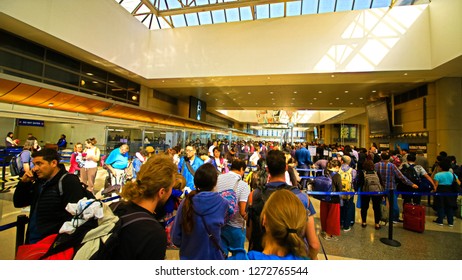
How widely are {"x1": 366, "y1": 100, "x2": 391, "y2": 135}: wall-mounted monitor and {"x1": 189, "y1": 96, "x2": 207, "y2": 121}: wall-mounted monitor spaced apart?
596 inches

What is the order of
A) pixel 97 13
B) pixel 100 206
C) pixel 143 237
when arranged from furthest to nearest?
pixel 97 13 → pixel 100 206 → pixel 143 237

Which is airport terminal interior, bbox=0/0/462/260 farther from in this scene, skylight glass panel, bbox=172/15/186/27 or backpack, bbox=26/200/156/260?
backpack, bbox=26/200/156/260

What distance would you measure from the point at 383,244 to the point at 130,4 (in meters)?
15.7

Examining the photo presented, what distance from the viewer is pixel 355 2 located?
1135 cm

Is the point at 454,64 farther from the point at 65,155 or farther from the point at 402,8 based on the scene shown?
the point at 65,155

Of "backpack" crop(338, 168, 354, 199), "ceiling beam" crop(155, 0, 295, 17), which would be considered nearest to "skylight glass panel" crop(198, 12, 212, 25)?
"ceiling beam" crop(155, 0, 295, 17)

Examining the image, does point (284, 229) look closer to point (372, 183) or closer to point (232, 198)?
point (232, 198)

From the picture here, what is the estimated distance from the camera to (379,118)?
14500 mm

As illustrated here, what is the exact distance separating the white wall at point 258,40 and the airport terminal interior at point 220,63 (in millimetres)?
49

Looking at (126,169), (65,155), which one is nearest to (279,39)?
(126,169)

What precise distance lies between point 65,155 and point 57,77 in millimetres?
3931

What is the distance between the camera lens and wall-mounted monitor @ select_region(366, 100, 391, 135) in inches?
529

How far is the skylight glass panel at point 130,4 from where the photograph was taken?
11.2 metres
